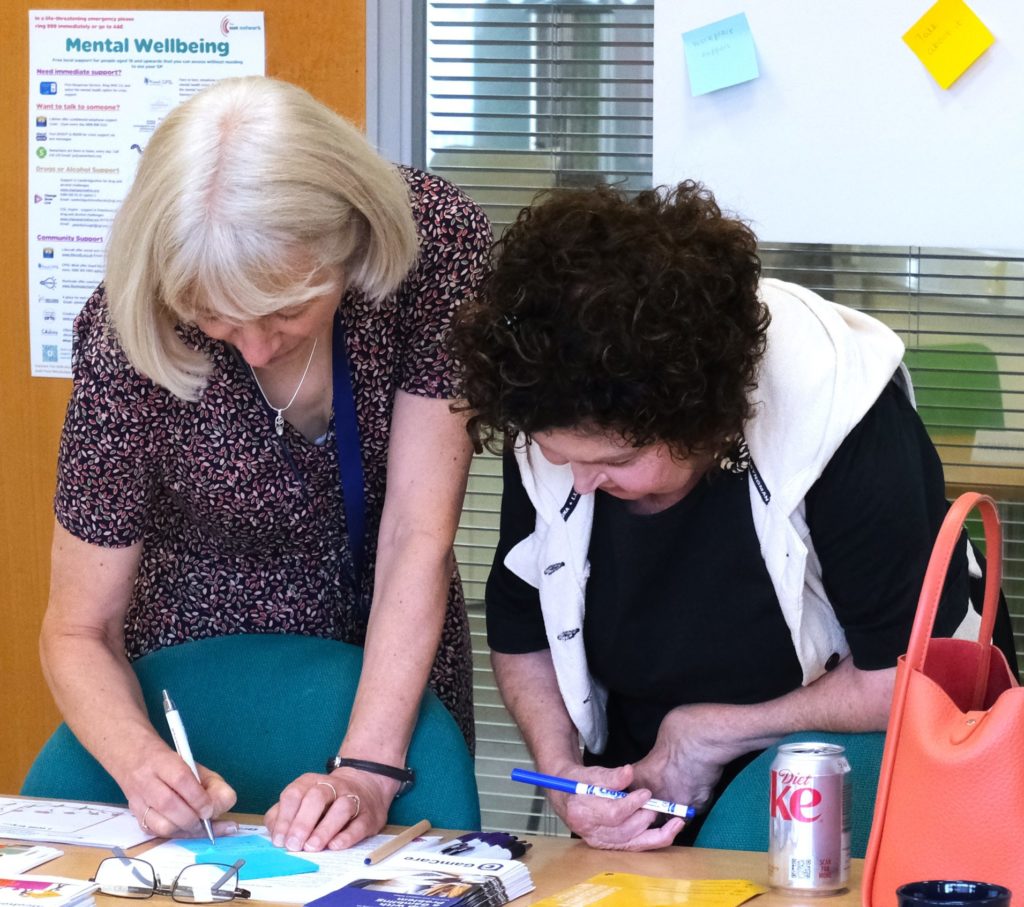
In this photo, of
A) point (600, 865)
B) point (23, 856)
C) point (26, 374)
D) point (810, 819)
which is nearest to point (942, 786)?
point (810, 819)

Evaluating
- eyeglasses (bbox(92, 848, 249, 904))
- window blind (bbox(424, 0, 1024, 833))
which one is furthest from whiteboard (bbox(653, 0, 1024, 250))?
eyeglasses (bbox(92, 848, 249, 904))

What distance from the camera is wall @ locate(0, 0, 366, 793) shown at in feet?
9.27

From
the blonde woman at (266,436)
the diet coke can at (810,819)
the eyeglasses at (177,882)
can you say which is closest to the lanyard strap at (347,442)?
the blonde woman at (266,436)

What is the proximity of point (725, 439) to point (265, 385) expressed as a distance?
2.06 feet

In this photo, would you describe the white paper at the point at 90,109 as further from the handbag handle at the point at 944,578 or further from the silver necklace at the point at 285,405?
the handbag handle at the point at 944,578

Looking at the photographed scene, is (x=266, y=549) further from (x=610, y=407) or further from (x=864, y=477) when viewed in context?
(x=864, y=477)

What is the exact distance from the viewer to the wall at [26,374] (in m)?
2.82

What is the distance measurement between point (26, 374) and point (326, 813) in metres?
1.75

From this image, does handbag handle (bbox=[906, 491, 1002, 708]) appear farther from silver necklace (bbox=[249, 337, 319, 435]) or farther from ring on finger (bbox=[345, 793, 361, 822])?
silver necklace (bbox=[249, 337, 319, 435])

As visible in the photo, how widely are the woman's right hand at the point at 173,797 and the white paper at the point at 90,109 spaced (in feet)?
5.03

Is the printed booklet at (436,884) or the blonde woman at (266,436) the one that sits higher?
the blonde woman at (266,436)

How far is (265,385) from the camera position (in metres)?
1.83

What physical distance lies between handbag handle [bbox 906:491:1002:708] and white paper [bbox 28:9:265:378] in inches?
77.2

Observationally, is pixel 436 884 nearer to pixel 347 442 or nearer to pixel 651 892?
pixel 651 892
